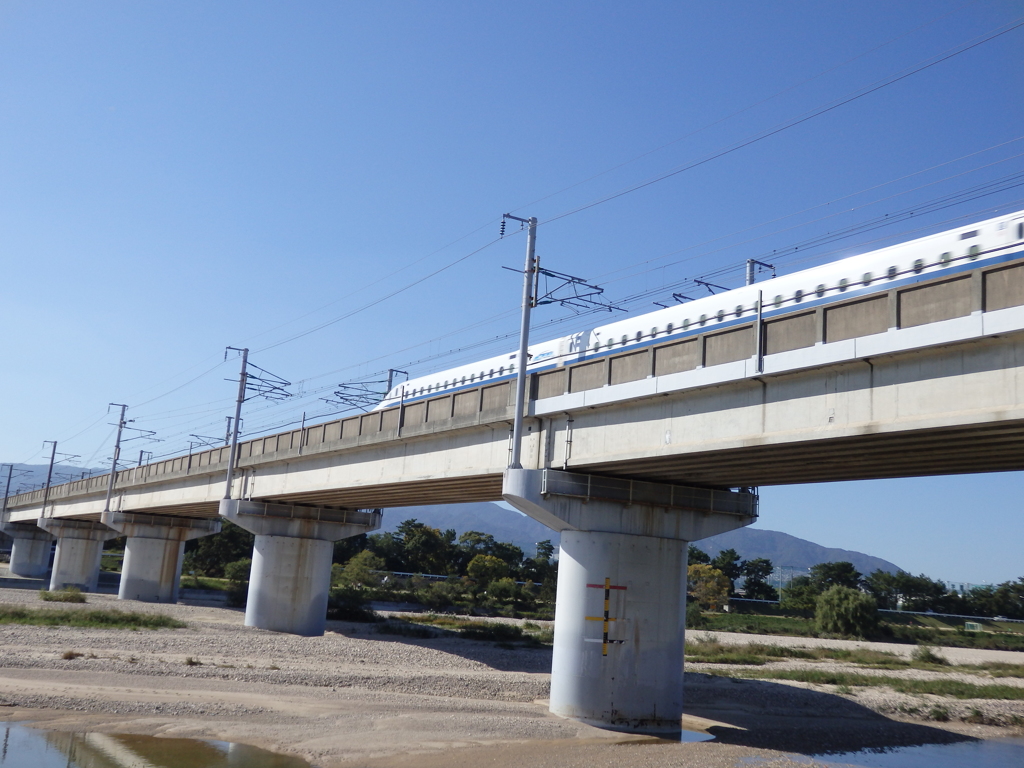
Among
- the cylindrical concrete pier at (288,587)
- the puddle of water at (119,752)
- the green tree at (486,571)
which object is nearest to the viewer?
the puddle of water at (119,752)

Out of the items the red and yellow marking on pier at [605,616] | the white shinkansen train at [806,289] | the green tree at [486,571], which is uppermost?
the white shinkansen train at [806,289]

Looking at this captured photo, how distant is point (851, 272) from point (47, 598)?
161 ft

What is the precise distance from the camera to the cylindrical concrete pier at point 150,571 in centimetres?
5988

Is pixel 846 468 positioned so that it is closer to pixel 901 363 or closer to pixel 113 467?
pixel 901 363

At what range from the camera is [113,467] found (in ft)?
218

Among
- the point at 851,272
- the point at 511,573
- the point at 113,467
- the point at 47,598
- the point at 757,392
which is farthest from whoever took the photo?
the point at 511,573

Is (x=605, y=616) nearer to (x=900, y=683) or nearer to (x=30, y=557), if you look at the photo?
(x=900, y=683)

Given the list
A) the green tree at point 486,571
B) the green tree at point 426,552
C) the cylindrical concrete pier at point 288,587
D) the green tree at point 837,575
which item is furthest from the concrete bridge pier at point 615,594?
the green tree at point 837,575

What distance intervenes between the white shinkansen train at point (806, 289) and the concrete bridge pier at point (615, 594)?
148 inches

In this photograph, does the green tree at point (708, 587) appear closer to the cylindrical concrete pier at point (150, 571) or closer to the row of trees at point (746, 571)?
the row of trees at point (746, 571)

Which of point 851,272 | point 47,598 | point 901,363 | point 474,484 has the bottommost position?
point 47,598

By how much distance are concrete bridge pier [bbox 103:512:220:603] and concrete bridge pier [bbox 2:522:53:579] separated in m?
44.4

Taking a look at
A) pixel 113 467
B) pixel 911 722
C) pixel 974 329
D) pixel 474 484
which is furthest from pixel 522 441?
pixel 113 467

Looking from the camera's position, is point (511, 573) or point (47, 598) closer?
point (47, 598)
